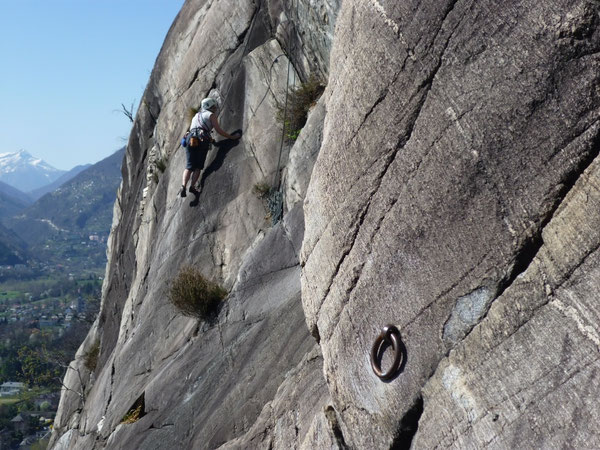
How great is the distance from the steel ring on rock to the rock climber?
30.5 feet

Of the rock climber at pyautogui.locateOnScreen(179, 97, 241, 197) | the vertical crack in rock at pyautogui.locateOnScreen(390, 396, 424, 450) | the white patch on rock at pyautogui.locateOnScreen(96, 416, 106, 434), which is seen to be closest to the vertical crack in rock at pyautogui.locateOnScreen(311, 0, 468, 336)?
the vertical crack in rock at pyautogui.locateOnScreen(390, 396, 424, 450)

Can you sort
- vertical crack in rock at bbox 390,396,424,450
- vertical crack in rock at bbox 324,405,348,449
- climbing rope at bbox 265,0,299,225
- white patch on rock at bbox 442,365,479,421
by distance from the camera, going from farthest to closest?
climbing rope at bbox 265,0,299,225, vertical crack in rock at bbox 324,405,348,449, vertical crack in rock at bbox 390,396,424,450, white patch on rock at bbox 442,365,479,421

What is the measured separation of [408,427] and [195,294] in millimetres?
6763

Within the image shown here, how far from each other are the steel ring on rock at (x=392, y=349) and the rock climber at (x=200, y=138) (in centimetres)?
930

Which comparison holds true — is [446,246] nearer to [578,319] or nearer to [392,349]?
[392,349]

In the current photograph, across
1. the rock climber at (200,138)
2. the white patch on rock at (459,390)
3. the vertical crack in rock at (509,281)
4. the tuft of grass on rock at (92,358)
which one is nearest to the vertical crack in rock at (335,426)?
the white patch on rock at (459,390)

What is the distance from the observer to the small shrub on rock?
36.5 ft

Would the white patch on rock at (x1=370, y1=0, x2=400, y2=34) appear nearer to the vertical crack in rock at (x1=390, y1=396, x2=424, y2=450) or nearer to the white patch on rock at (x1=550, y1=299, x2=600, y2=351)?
the white patch on rock at (x1=550, y1=299, x2=600, y2=351)

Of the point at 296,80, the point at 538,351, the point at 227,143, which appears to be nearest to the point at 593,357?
the point at 538,351

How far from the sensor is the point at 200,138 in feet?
45.2

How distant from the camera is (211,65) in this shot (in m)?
15.5

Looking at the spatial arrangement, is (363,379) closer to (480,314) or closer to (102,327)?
(480,314)

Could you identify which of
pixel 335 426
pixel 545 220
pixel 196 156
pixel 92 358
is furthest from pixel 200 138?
pixel 545 220

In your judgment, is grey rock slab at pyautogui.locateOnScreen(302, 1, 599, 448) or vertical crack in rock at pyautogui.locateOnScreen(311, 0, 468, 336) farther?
vertical crack in rock at pyautogui.locateOnScreen(311, 0, 468, 336)
